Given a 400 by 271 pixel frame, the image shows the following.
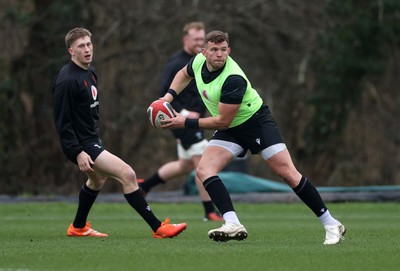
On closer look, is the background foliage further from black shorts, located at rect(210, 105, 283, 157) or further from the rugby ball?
the rugby ball

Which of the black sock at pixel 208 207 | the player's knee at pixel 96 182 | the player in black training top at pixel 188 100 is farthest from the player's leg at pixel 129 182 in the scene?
the player in black training top at pixel 188 100

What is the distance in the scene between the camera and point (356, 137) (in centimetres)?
2302

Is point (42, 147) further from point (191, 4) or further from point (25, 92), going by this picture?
point (191, 4)

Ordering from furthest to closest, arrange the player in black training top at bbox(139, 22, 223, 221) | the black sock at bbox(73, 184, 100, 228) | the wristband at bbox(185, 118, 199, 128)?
the player in black training top at bbox(139, 22, 223, 221), the black sock at bbox(73, 184, 100, 228), the wristband at bbox(185, 118, 199, 128)

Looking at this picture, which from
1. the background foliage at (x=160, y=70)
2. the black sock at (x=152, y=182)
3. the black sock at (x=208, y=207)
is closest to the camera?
the black sock at (x=208, y=207)

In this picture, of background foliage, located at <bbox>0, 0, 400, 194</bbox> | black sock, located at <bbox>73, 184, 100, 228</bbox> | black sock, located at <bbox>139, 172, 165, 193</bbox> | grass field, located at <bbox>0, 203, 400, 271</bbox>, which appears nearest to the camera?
grass field, located at <bbox>0, 203, 400, 271</bbox>

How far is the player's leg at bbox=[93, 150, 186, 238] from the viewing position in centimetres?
980

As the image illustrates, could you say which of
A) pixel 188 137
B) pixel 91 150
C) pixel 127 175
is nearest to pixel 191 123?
pixel 127 175

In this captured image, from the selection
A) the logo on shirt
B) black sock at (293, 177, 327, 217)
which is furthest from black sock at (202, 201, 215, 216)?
black sock at (293, 177, 327, 217)

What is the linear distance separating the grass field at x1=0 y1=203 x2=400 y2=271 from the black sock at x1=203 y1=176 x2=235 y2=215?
34cm

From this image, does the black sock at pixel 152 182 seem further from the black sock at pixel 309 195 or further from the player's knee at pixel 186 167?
the black sock at pixel 309 195

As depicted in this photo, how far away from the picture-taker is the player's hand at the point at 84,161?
965cm

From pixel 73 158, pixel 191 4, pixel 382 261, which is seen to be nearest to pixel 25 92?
pixel 191 4

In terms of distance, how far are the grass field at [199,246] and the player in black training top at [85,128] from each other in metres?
0.34
